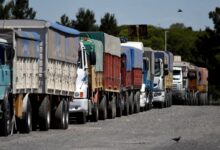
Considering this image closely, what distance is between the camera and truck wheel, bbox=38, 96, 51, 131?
28.9m

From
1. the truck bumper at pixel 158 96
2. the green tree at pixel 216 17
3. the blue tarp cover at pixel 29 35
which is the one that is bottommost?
the truck bumper at pixel 158 96

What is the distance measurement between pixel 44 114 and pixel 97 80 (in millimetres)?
9190

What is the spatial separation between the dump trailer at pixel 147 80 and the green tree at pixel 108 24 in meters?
58.9

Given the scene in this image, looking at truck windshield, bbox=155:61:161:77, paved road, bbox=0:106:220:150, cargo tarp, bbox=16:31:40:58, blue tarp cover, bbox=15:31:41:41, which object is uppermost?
truck windshield, bbox=155:61:161:77

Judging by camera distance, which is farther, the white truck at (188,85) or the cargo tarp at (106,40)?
the white truck at (188,85)

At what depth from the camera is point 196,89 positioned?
8338 cm

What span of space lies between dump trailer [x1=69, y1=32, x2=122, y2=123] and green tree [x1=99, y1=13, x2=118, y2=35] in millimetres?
72571

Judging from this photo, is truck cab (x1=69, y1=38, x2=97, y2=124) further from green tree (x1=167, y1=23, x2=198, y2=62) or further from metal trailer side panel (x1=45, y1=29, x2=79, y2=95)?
green tree (x1=167, y1=23, x2=198, y2=62)

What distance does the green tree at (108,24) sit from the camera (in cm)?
11781

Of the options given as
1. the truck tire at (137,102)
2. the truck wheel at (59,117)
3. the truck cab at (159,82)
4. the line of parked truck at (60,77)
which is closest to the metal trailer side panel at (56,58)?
the line of parked truck at (60,77)

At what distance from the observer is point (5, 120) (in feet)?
83.7

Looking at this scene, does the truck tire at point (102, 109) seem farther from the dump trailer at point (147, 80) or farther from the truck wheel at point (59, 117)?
the dump trailer at point (147, 80)

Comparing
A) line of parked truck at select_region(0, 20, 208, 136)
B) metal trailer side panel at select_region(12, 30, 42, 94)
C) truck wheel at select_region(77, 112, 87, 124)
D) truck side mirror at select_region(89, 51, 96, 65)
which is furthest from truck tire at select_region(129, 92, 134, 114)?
metal trailer side panel at select_region(12, 30, 42, 94)

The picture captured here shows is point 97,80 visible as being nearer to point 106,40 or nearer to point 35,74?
point 106,40
